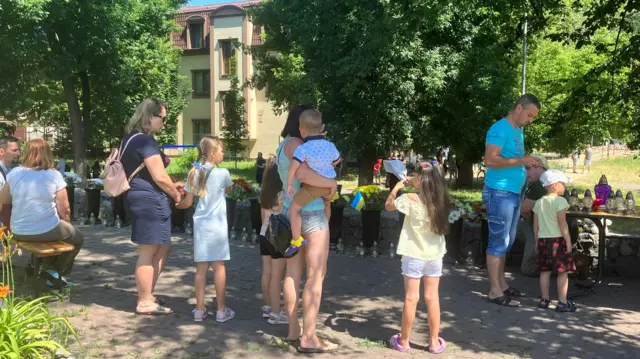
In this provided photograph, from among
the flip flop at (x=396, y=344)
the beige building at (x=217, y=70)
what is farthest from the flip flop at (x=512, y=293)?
the beige building at (x=217, y=70)

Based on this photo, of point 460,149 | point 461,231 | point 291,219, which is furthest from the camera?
point 460,149

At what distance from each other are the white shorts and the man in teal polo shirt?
1.64 m

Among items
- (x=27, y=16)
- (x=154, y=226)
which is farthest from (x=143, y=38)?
(x=154, y=226)

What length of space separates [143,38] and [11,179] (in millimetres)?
22514

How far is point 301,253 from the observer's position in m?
4.57

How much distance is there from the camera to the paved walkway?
468cm

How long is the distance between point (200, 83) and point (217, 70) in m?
2.49

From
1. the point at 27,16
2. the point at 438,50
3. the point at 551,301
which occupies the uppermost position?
the point at 27,16

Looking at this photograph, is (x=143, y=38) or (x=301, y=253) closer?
(x=301, y=253)

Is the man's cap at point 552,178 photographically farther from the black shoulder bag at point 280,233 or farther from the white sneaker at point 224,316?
the white sneaker at point 224,316

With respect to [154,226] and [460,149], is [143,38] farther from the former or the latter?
[154,226]

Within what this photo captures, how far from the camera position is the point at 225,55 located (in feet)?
142

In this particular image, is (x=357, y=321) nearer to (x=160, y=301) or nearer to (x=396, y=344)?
(x=396, y=344)

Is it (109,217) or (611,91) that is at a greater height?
(611,91)
